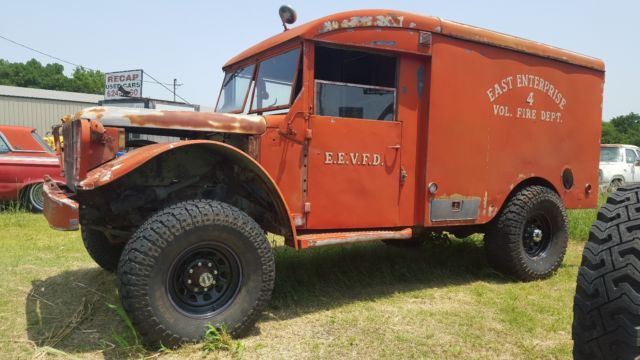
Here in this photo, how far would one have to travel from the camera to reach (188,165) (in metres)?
3.70

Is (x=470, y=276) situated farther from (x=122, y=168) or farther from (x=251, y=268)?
(x=122, y=168)

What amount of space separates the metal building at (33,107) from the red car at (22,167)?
12.0 meters

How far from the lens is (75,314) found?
372 centimetres

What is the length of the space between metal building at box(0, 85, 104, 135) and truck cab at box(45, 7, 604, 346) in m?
18.6

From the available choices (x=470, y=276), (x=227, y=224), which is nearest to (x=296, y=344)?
(x=227, y=224)

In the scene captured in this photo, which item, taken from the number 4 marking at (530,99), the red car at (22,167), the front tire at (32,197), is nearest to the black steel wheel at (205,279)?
the number 4 marking at (530,99)

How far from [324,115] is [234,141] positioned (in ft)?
2.49

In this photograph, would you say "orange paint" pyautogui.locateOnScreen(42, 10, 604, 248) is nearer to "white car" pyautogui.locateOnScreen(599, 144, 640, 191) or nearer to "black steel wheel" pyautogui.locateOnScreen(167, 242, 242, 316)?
"black steel wheel" pyautogui.locateOnScreen(167, 242, 242, 316)

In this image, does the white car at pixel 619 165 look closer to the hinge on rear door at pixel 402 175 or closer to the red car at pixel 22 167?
the hinge on rear door at pixel 402 175

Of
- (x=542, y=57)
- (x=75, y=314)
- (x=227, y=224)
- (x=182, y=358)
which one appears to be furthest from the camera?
(x=542, y=57)

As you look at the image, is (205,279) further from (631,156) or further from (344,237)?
(631,156)

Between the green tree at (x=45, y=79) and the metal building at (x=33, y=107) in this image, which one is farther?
the green tree at (x=45, y=79)

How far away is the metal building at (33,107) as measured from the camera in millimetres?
19845

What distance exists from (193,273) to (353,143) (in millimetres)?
1680
